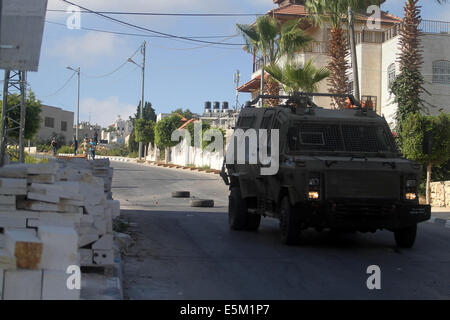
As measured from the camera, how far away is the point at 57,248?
203 inches

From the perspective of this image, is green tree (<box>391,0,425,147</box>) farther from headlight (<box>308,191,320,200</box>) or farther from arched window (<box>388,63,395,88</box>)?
headlight (<box>308,191,320,200</box>)

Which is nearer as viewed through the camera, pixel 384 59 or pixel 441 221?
pixel 441 221

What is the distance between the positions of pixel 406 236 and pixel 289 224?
2.14 meters

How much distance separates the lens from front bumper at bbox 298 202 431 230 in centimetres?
970

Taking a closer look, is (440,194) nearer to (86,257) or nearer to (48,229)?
(86,257)

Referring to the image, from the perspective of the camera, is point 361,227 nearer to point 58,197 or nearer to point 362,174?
point 362,174

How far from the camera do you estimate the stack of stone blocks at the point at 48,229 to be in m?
4.95

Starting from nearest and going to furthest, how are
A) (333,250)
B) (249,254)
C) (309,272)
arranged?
(309,272)
(249,254)
(333,250)

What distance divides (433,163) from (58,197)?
56.4 ft

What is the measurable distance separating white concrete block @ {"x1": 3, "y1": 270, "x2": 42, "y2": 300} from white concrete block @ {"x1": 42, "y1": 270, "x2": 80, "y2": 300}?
0.05 meters

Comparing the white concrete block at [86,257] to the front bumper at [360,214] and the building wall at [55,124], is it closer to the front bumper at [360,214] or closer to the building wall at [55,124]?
the front bumper at [360,214]

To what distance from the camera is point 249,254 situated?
9.68 meters

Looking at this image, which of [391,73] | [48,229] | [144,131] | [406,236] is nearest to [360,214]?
[406,236]
